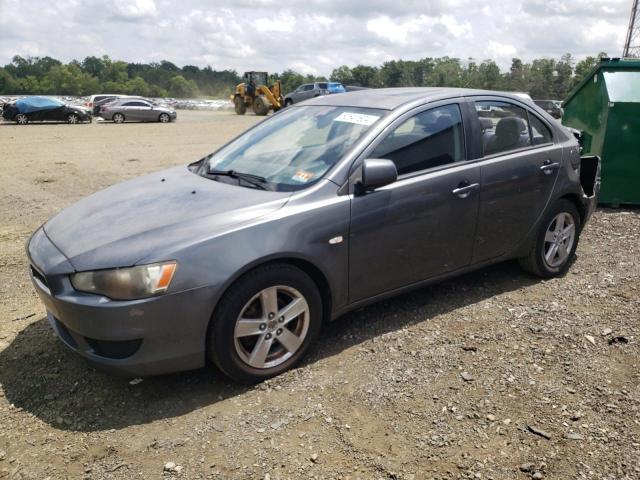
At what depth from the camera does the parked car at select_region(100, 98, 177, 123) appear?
96.3 ft

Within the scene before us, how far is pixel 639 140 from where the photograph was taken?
274 inches

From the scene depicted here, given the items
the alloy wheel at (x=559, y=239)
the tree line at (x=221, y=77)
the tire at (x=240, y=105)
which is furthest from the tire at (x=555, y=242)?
Result: the tree line at (x=221, y=77)

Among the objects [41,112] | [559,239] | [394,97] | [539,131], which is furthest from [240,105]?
[394,97]

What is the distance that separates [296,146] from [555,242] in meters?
2.52

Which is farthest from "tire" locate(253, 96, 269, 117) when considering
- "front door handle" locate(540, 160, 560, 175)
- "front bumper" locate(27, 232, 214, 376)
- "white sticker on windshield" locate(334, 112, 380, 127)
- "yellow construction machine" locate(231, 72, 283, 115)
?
"front bumper" locate(27, 232, 214, 376)

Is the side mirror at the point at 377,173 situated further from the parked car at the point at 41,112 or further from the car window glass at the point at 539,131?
the parked car at the point at 41,112

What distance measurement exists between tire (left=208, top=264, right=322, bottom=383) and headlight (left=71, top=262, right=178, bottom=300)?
13.7 inches

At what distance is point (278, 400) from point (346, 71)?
114 meters

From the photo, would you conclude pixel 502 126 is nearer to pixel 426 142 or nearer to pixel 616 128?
pixel 426 142

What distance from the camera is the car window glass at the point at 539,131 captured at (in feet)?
15.0

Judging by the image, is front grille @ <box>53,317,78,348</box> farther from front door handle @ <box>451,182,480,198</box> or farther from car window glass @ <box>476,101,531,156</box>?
car window glass @ <box>476,101,531,156</box>

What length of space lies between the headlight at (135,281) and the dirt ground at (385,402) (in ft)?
2.33

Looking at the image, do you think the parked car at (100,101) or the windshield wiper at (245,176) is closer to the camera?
the windshield wiper at (245,176)

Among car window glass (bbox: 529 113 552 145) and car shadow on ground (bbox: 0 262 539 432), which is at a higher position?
car window glass (bbox: 529 113 552 145)
